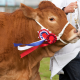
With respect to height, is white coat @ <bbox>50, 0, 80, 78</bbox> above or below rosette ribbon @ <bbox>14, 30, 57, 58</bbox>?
below

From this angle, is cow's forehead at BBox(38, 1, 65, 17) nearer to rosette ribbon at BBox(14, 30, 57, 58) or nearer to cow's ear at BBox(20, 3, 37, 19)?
cow's ear at BBox(20, 3, 37, 19)

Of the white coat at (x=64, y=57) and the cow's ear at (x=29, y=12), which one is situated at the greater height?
the cow's ear at (x=29, y=12)

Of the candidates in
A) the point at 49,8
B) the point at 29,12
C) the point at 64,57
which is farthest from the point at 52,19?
the point at 64,57

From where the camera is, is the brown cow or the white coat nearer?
the brown cow

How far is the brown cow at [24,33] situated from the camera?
2260mm

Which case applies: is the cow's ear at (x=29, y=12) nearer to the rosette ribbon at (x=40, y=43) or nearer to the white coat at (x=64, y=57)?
the rosette ribbon at (x=40, y=43)

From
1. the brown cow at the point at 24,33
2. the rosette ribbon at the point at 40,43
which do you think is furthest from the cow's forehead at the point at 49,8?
the rosette ribbon at the point at 40,43

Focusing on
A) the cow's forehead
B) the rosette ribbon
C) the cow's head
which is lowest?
the rosette ribbon

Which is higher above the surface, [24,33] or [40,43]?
[24,33]

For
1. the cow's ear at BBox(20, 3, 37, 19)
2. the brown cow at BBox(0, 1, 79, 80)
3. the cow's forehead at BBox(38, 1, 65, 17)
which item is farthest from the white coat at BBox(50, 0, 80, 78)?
the cow's ear at BBox(20, 3, 37, 19)

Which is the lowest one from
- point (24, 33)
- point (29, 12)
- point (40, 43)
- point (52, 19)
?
point (40, 43)

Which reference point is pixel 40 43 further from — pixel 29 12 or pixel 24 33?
pixel 29 12

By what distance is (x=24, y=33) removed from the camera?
7.60ft

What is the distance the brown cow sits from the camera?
2.26 metres
